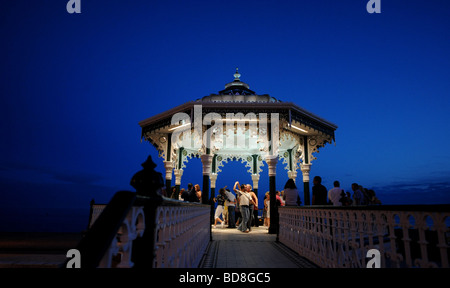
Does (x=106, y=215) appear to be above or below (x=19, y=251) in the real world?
above

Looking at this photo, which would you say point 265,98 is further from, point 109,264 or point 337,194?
point 109,264

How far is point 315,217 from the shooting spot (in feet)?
16.1

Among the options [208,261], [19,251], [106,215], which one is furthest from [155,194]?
[19,251]

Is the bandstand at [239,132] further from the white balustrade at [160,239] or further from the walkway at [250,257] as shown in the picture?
the white balustrade at [160,239]

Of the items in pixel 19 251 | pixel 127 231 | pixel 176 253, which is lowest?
pixel 19 251

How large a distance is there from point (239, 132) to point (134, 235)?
9973mm

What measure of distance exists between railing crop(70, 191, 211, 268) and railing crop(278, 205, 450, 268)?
206 centimetres

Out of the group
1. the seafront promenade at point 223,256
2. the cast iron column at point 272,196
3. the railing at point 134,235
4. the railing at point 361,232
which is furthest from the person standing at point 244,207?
the railing at point 134,235

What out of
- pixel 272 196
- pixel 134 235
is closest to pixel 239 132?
pixel 272 196

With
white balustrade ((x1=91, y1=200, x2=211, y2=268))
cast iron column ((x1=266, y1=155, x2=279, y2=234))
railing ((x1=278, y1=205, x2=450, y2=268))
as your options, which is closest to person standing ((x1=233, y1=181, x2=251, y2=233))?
cast iron column ((x1=266, y1=155, x2=279, y2=234))

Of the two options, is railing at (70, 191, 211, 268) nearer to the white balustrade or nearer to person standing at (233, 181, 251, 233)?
the white balustrade

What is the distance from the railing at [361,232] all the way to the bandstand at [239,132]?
3.03 meters
